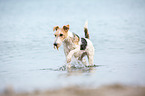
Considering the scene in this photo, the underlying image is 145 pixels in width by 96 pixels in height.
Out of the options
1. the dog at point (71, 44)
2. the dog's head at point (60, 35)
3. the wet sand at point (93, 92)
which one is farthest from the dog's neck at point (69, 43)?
the wet sand at point (93, 92)

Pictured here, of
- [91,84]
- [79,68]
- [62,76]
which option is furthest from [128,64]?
[91,84]

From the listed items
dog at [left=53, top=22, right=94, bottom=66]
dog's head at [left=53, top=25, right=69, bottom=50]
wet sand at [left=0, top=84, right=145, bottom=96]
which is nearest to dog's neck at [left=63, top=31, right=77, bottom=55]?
dog at [left=53, top=22, right=94, bottom=66]

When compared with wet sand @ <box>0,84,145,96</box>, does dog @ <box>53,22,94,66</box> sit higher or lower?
higher

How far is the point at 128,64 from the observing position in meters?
9.55

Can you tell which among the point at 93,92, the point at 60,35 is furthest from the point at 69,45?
the point at 93,92

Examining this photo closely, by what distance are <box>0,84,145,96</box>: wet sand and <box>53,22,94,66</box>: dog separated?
2319 mm

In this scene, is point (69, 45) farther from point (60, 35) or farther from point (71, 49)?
point (60, 35)

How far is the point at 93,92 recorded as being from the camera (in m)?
5.67

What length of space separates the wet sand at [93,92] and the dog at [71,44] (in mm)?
2319

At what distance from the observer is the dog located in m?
8.29

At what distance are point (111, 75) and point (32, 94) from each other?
9.03ft

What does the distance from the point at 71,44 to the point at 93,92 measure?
10.4 ft

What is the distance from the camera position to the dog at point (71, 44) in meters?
8.29

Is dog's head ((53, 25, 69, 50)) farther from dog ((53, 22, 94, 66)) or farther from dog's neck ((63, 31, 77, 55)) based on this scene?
dog's neck ((63, 31, 77, 55))
